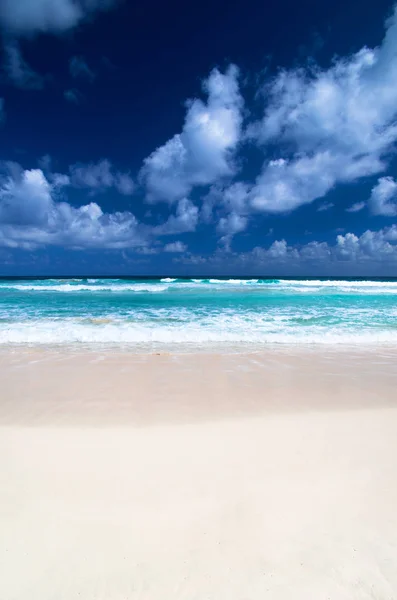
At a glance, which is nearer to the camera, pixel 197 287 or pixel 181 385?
pixel 181 385

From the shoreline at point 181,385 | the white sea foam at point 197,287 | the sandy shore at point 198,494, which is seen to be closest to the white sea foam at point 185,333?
the shoreline at point 181,385

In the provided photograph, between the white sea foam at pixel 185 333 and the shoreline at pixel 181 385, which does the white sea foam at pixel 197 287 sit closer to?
the white sea foam at pixel 185 333

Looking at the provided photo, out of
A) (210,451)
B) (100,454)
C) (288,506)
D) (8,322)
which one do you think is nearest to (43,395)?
(100,454)

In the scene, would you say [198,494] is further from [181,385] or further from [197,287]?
[197,287]

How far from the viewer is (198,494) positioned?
7.89 feet

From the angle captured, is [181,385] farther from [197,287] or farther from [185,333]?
[197,287]

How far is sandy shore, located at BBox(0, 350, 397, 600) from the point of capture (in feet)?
5.86

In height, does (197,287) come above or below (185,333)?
above

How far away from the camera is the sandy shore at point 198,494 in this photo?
179cm

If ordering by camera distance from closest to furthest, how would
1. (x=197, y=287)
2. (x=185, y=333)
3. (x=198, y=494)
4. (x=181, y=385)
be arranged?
(x=198, y=494) < (x=181, y=385) < (x=185, y=333) < (x=197, y=287)

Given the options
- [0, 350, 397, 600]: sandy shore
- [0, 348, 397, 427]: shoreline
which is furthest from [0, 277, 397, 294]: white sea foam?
[0, 350, 397, 600]: sandy shore

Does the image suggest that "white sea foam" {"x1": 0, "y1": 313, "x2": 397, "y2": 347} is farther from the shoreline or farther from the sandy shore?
the sandy shore

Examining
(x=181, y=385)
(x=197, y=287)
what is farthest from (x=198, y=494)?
(x=197, y=287)

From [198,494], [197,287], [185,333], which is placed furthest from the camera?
[197,287]
